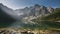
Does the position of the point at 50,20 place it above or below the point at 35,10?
below

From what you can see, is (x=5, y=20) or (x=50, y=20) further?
(x=5, y=20)

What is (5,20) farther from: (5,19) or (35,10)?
(35,10)

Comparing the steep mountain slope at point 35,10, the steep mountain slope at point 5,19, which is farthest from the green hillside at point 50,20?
the steep mountain slope at point 5,19

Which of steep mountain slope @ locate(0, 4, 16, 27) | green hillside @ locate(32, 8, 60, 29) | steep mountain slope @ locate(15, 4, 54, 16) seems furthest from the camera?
steep mountain slope @ locate(0, 4, 16, 27)

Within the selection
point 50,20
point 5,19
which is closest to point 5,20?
point 5,19

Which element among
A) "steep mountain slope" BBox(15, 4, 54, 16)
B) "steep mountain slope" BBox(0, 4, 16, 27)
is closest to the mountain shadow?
"steep mountain slope" BBox(0, 4, 16, 27)

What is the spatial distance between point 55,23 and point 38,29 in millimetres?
1060

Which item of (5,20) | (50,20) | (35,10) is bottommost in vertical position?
(50,20)

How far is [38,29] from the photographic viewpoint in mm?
9070

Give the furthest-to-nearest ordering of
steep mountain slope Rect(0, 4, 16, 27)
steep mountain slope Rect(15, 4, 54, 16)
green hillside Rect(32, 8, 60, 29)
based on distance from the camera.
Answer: steep mountain slope Rect(0, 4, 16, 27)
steep mountain slope Rect(15, 4, 54, 16)
green hillside Rect(32, 8, 60, 29)

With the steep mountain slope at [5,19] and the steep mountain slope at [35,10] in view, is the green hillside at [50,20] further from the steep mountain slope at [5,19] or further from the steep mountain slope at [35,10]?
the steep mountain slope at [5,19]

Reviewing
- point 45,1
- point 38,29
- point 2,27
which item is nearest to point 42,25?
point 38,29

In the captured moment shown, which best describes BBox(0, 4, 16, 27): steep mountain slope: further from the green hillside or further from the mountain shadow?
the green hillside

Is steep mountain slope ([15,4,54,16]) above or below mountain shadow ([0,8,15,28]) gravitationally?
above
